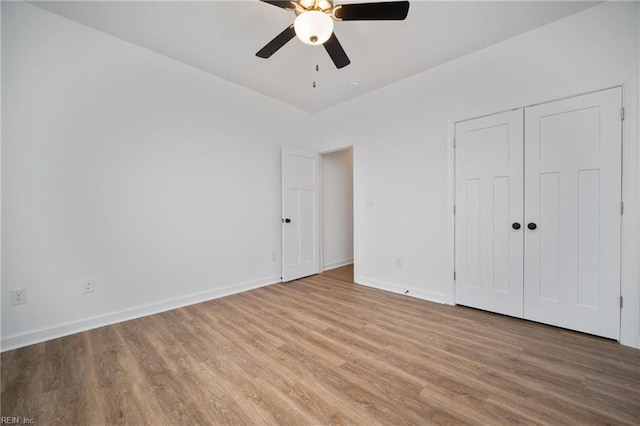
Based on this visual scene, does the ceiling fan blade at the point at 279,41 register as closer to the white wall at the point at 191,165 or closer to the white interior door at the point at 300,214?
the white wall at the point at 191,165

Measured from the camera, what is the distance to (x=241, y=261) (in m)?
3.41

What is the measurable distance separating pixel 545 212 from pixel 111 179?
4.18 meters

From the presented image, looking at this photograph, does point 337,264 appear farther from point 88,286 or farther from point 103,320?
point 88,286

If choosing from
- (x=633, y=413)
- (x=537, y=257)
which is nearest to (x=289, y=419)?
(x=633, y=413)

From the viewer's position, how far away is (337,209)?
483cm

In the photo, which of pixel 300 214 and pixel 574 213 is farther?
pixel 300 214

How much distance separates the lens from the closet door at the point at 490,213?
2461mm

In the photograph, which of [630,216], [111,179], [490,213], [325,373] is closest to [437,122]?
[490,213]

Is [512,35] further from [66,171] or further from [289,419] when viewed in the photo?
[66,171]

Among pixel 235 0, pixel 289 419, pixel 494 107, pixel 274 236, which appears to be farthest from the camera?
pixel 274 236

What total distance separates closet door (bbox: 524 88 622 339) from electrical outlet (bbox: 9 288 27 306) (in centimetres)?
446

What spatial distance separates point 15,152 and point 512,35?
179 inches

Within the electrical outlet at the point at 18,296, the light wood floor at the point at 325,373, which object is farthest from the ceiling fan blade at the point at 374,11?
the electrical outlet at the point at 18,296

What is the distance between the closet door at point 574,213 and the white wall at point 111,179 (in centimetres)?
326
